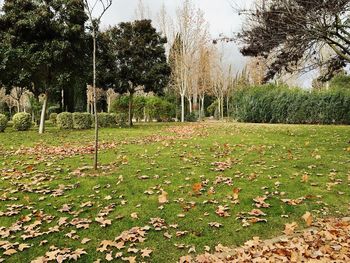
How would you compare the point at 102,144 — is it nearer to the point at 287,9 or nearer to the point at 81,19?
the point at 287,9

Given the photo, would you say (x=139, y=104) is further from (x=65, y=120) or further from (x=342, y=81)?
(x=342, y=81)

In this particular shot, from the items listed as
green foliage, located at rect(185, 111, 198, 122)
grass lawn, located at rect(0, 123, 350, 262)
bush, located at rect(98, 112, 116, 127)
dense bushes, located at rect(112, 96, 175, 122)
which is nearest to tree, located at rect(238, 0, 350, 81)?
grass lawn, located at rect(0, 123, 350, 262)

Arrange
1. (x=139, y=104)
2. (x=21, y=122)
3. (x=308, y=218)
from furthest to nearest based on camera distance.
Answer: (x=139, y=104)
(x=21, y=122)
(x=308, y=218)

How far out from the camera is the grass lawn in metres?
4.65

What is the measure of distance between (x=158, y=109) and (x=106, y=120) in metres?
9.75

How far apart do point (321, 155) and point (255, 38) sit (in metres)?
4.64

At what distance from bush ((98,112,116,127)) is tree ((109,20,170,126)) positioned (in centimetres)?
130

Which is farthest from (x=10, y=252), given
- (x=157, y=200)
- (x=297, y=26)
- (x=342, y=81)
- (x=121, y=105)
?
(x=342, y=81)

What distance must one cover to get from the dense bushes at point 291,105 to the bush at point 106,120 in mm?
12496

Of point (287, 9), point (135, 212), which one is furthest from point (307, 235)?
point (287, 9)

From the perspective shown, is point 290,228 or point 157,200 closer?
point 290,228

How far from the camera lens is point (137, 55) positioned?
969 inches

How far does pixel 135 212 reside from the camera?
18.2 feet

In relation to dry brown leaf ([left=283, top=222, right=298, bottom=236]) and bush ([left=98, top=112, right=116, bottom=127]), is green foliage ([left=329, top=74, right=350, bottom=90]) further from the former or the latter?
dry brown leaf ([left=283, top=222, right=298, bottom=236])
